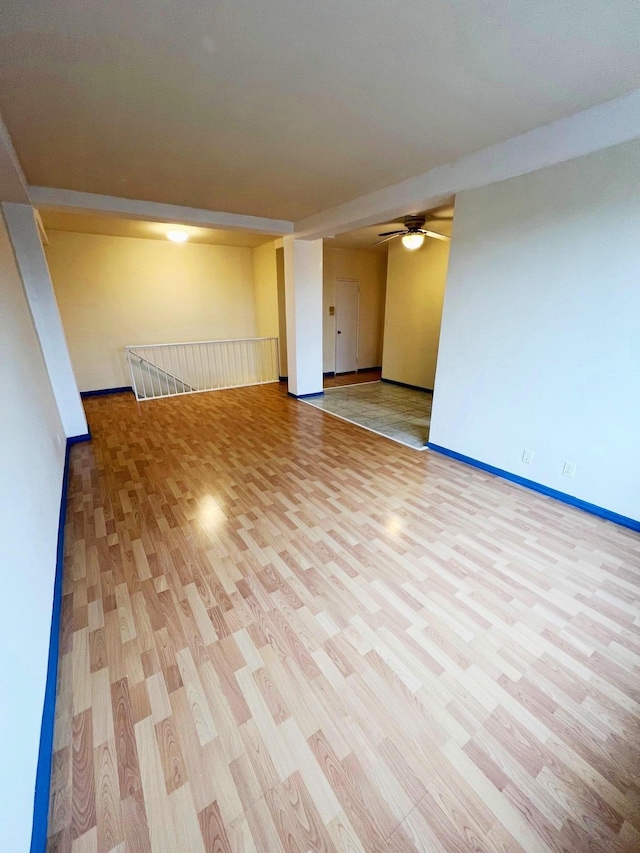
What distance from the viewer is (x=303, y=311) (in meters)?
5.21

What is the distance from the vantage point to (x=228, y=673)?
143cm

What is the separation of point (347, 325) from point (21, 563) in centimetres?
704

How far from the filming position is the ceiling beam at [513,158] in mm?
1953

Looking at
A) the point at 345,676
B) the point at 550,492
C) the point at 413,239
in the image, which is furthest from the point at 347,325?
the point at 345,676

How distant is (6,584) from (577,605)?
2.59 metres

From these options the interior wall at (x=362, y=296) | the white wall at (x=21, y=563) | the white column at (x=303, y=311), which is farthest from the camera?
the interior wall at (x=362, y=296)

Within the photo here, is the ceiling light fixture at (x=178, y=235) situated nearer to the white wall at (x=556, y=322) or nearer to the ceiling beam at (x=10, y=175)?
the ceiling beam at (x=10, y=175)

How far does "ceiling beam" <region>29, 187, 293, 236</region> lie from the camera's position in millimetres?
3199

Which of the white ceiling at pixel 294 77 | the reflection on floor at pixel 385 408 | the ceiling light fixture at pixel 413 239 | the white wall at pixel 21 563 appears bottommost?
the reflection on floor at pixel 385 408

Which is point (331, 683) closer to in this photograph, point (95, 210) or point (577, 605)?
point (577, 605)

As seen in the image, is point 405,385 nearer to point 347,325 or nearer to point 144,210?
point 347,325

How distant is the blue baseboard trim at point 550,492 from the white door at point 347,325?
448 centimetres

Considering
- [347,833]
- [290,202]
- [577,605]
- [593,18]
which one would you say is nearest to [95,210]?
[290,202]

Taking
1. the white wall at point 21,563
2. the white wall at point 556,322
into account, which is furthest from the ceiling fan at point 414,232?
the white wall at point 21,563
